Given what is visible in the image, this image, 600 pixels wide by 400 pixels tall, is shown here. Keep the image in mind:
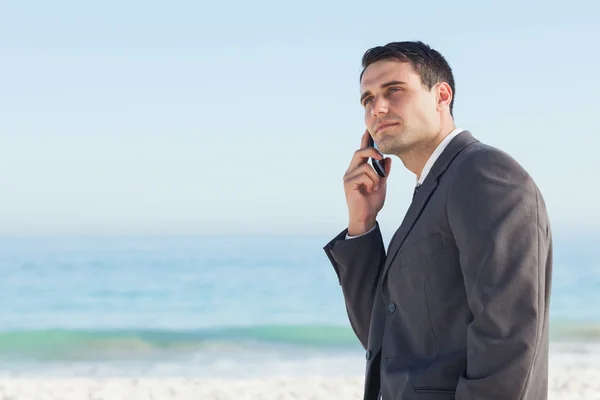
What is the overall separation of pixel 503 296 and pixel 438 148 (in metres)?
0.51

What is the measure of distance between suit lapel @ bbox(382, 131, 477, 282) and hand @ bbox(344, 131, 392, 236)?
1.26ft

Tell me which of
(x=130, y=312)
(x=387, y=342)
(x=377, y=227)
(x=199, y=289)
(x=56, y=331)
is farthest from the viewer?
(x=199, y=289)

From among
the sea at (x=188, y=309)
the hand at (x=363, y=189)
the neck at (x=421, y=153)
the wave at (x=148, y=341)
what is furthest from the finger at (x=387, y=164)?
the wave at (x=148, y=341)

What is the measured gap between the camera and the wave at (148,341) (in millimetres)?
13781

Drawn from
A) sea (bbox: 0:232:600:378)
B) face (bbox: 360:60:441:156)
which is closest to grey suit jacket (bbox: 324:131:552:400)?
face (bbox: 360:60:441:156)

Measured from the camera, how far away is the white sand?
22.9 ft

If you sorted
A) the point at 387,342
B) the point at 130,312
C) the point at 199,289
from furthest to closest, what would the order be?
1. the point at 199,289
2. the point at 130,312
3. the point at 387,342

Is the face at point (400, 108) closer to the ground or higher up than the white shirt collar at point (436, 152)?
higher up

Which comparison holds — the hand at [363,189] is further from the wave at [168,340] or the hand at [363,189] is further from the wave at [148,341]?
the wave at [148,341]

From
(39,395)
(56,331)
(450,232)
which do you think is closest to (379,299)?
(450,232)

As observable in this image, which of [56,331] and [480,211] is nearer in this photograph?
[480,211]

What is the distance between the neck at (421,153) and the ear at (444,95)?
0.20 ft

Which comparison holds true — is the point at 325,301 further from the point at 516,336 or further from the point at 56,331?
the point at 516,336

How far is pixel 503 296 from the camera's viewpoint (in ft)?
6.24
